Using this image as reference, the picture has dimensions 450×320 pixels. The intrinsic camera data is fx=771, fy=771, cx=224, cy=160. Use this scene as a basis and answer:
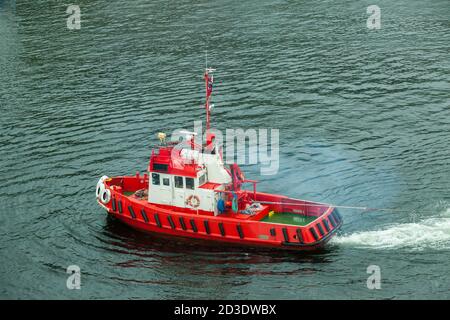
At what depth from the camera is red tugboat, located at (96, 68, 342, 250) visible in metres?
47.3

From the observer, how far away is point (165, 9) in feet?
351

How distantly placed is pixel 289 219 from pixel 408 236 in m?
7.38

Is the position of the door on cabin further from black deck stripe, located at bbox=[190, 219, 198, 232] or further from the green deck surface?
the green deck surface

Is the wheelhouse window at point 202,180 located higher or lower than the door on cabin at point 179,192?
higher

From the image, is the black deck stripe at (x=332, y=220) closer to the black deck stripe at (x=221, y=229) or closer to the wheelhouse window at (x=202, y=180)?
the black deck stripe at (x=221, y=229)

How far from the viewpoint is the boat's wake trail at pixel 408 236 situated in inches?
1821

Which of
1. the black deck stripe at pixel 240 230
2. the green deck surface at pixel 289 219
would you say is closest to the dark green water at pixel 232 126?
the black deck stripe at pixel 240 230

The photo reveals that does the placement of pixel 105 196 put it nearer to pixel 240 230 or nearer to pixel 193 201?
pixel 193 201

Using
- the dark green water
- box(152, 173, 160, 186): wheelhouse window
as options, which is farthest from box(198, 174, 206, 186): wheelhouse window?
the dark green water

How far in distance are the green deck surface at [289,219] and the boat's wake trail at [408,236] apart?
7.06 feet

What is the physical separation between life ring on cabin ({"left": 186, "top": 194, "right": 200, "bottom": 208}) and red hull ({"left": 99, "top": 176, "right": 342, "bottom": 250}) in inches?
19.7
